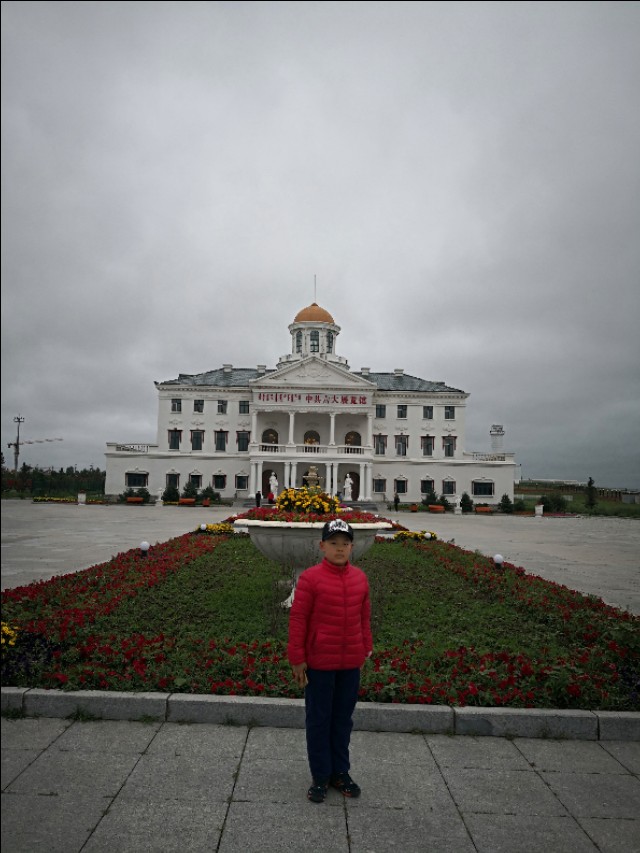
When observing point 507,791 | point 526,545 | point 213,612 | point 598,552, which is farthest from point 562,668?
point 526,545

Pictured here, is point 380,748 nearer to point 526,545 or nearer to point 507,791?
point 507,791

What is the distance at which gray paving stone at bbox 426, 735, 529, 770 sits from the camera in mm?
4594

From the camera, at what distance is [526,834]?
3.67 meters

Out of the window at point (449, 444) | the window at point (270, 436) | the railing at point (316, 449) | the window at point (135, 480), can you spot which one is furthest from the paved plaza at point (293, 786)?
the window at point (449, 444)

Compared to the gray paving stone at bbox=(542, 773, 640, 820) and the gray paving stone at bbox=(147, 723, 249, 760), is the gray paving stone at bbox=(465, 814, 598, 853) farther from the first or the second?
the gray paving stone at bbox=(147, 723, 249, 760)

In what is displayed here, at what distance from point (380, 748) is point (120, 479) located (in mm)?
51538

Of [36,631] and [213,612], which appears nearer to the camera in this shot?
[36,631]

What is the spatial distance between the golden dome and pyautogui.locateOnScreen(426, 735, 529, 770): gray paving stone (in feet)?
184

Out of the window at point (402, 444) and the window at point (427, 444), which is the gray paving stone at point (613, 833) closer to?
the window at point (402, 444)

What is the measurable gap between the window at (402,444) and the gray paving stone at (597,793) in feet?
171

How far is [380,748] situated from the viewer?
4.85 m

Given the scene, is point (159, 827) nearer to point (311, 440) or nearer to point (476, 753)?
point (476, 753)

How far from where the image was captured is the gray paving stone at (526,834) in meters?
3.54

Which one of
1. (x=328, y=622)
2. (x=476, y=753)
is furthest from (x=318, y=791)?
(x=476, y=753)
